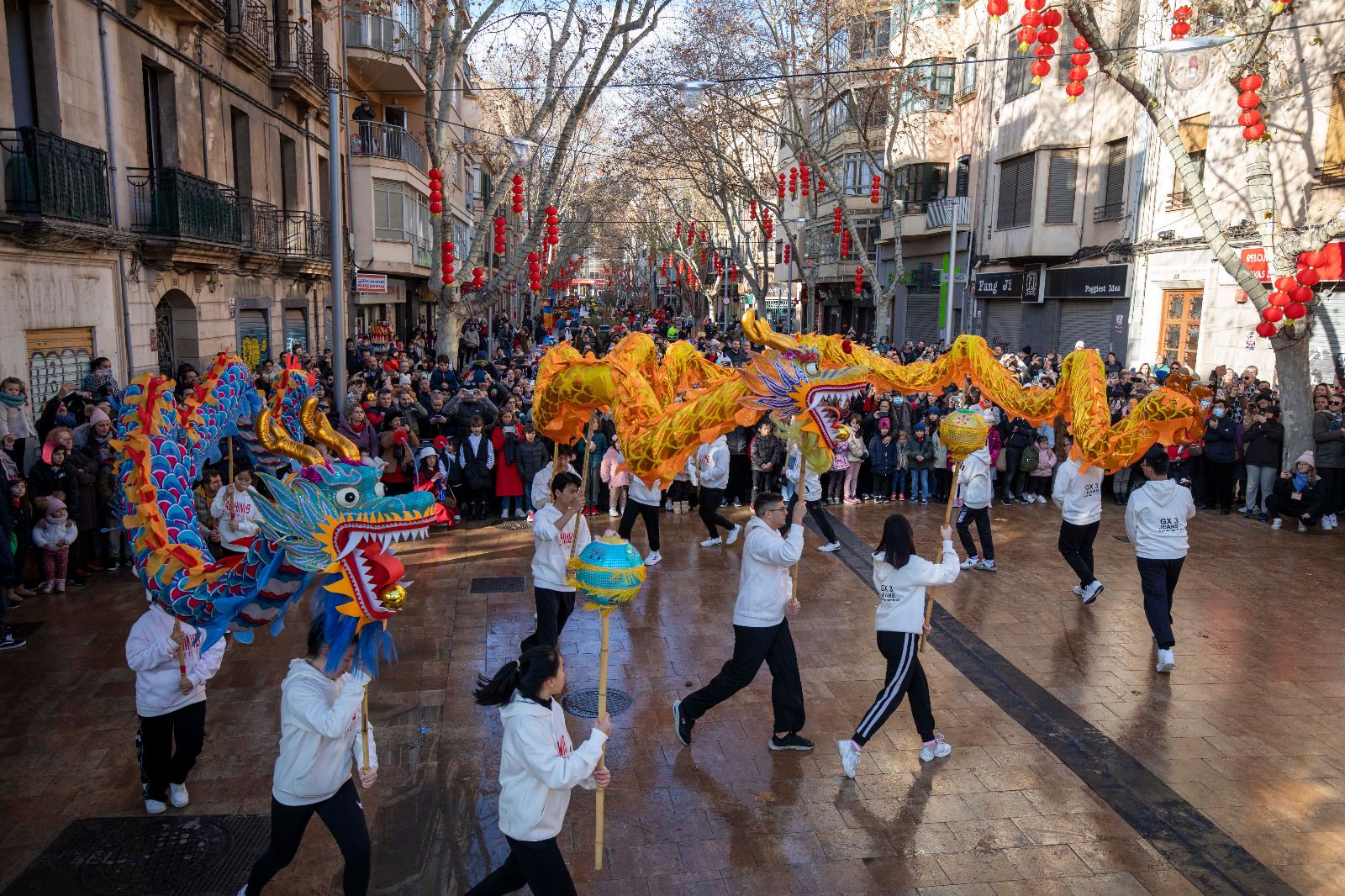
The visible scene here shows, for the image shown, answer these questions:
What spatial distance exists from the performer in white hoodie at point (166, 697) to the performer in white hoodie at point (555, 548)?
7.32ft

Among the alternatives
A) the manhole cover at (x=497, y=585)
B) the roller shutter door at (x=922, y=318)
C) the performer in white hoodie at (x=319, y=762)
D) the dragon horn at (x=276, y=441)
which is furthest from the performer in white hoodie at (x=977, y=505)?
the roller shutter door at (x=922, y=318)

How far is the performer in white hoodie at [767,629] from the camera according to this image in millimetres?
5805

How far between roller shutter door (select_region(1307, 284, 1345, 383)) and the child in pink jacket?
11315 millimetres

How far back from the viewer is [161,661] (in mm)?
4914

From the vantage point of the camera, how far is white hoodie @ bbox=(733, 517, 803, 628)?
227 inches

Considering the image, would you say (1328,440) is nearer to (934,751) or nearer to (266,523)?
(934,751)

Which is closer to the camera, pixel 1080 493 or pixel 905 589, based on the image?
pixel 905 589

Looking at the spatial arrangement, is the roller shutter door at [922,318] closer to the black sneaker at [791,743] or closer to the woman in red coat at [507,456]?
the woman in red coat at [507,456]

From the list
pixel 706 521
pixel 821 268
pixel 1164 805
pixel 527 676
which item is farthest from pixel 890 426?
pixel 821 268

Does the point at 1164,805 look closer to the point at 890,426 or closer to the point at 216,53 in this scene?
the point at 890,426

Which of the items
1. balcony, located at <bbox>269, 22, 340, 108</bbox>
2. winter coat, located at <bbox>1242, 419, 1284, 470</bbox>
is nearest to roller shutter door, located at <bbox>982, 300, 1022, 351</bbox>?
winter coat, located at <bbox>1242, 419, 1284, 470</bbox>

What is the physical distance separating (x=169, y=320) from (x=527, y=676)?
46.8 ft

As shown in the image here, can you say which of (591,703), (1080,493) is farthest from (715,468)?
(591,703)

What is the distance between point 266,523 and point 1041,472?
38.8ft
